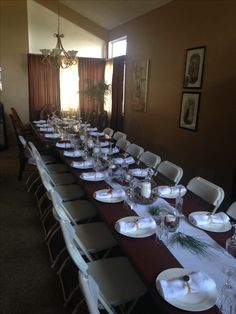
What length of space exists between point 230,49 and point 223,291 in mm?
3044

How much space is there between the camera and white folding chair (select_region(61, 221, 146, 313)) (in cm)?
167

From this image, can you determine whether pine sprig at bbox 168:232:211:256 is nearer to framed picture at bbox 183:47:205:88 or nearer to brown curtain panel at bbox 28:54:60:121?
framed picture at bbox 183:47:205:88

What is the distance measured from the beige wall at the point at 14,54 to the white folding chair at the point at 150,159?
5148mm

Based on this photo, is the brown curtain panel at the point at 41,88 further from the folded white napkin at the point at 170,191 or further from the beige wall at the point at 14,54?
the folded white napkin at the point at 170,191

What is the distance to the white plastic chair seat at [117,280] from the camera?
5.62 ft

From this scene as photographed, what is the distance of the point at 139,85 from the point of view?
5.93 meters

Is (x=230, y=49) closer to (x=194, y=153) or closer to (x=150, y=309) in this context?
(x=194, y=153)

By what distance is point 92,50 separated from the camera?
25.7 feet

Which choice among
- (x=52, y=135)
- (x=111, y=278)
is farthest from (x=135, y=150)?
(x=111, y=278)

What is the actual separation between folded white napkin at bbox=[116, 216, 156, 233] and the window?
579 cm

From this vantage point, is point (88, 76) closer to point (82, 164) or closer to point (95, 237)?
point (82, 164)

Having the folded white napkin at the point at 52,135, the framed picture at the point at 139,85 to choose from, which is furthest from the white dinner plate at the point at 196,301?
the framed picture at the point at 139,85

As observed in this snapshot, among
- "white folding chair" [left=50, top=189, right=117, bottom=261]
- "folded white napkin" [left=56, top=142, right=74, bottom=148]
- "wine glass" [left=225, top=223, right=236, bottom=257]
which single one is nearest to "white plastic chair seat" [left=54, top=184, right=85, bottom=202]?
"white folding chair" [left=50, top=189, right=117, bottom=261]

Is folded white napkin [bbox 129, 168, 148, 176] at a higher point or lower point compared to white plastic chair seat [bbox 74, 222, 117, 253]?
higher
